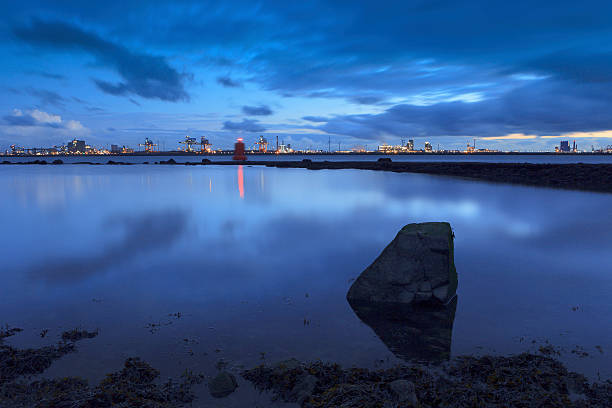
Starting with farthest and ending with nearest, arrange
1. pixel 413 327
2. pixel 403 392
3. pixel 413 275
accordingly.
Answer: pixel 413 275 → pixel 413 327 → pixel 403 392

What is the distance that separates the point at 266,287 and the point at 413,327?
422 centimetres

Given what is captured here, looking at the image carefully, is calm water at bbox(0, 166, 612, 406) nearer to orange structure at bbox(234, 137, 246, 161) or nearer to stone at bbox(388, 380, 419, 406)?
stone at bbox(388, 380, 419, 406)

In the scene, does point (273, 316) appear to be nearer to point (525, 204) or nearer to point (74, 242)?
point (74, 242)

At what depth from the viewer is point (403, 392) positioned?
531 centimetres

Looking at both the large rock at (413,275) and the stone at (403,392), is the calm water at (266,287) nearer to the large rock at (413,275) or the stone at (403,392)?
the large rock at (413,275)

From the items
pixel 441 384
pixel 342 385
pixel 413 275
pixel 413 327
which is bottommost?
pixel 413 327

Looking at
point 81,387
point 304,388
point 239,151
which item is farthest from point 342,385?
point 239,151

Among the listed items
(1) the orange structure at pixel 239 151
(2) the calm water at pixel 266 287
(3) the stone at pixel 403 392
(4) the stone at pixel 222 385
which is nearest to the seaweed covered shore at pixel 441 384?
(3) the stone at pixel 403 392

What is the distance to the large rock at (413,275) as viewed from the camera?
9.12m

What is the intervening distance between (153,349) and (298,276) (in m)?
5.29

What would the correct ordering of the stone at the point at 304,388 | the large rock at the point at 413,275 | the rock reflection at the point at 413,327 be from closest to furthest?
the stone at the point at 304,388
the rock reflection at the point at 413,327
the large rock at the point at 413,275

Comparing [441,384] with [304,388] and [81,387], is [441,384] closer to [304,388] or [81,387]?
[304,388]

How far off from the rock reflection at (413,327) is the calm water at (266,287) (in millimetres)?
152

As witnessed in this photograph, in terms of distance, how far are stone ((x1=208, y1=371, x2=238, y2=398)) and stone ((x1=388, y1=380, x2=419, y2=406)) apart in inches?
92.8
